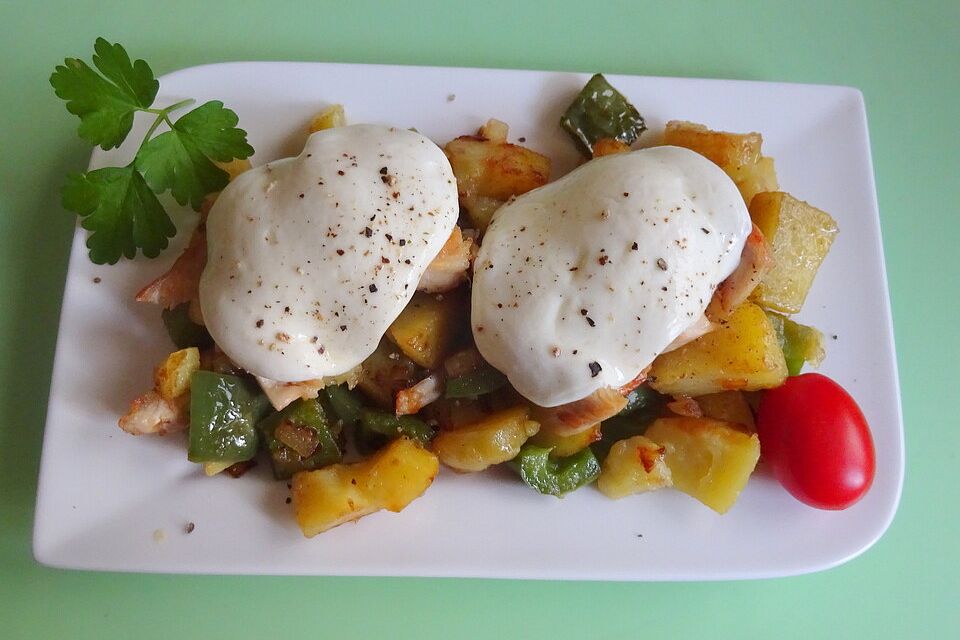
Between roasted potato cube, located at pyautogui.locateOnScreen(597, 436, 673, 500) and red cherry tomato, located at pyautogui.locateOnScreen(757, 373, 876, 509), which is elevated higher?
red cherry tomato, located at pyautogui.locateOnScreen(757, 373, 876, 509)

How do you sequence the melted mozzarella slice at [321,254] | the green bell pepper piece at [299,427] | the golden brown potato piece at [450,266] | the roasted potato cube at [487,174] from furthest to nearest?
the roasted potato cube at [487,174] < the green bell pepper piece at [299,427] < the golden brown potato piece at [450,266] < the melted mozzarella slice at [321,254]

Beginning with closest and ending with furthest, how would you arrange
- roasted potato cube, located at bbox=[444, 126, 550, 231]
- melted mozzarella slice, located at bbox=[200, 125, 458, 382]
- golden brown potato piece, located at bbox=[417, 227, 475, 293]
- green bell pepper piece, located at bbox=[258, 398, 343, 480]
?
melted mozzarella slice, located at bbox=[200, 125, 458, 382] → golden brown potato piece, located at bbox=[417, 227, 475, 293] → green bell pepper piece, located at bbox=[258, 398, 343, 480] → roasted potato cube, located at bbox=[444, 126, 550, 231]

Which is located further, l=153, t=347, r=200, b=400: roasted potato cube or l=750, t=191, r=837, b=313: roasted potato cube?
l=750, t=191, r=837, b=313: roasted potato cube

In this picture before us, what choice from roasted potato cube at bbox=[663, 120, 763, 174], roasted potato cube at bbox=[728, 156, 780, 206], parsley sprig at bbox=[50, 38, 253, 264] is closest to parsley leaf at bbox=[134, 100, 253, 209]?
parsley sprig at bbox=[50, 38, 253, 264]

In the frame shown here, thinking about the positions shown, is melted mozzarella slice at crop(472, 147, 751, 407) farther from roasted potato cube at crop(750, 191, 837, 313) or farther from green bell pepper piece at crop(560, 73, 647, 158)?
green bell pepper piece at crop(560, 73, 647, 158)

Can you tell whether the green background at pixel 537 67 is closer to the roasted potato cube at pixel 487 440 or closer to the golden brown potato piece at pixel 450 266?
the roasted potato cube at pixel 487 440

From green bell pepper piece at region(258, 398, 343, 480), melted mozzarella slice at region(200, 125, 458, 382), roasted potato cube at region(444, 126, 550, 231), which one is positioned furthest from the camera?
roasted potato cube at region(444, 126, 550, 231)

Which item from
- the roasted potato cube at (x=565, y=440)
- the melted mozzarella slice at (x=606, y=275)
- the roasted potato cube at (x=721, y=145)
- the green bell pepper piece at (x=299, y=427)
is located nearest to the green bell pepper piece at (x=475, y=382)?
the melted mozzarella slice at (x=606, y=275)

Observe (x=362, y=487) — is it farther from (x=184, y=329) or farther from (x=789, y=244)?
(x=789, y=244)
